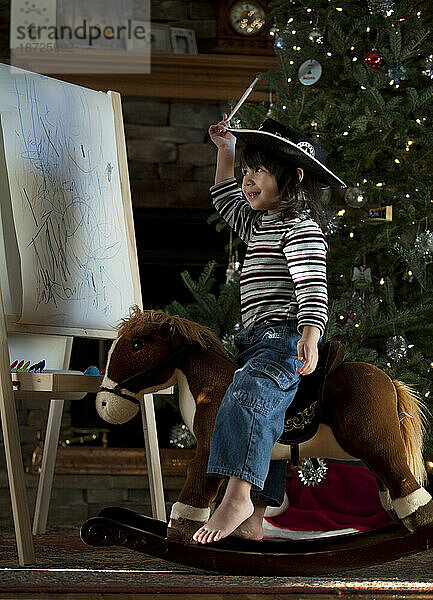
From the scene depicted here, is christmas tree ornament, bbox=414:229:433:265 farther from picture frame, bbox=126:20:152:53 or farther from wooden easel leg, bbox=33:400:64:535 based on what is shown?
picture frame, bbox=126:20:152:53

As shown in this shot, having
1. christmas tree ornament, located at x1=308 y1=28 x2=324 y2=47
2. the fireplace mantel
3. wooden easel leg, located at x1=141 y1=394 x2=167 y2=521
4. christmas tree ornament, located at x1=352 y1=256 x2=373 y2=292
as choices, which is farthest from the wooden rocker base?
the fireplace mantel

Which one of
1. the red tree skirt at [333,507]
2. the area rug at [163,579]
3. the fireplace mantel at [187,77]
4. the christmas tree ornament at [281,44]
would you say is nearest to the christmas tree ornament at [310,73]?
the christmas tree ornament at [281,44]

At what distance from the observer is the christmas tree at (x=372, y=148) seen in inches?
97.3

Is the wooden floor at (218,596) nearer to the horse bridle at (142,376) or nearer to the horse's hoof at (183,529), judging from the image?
the horse's hoof at (183,529)

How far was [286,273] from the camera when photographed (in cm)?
172

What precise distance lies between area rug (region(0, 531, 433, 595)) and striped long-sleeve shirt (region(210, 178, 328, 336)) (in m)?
0.49

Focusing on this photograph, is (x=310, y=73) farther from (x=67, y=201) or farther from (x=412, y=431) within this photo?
(x=412, y=431)

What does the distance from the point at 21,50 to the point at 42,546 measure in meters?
2.45

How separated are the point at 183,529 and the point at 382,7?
1787 millimetres

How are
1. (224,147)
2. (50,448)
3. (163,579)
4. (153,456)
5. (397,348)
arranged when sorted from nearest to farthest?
1. (163,579)
2. (224,147)
3. (153,456)
4. (50,448)
5. (397,348)

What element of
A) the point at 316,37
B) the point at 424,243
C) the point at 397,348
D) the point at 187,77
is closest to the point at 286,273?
the point at 397,348

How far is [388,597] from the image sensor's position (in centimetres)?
144

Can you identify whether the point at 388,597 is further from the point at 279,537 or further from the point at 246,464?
the point at 279,537

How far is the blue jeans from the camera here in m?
1.54
